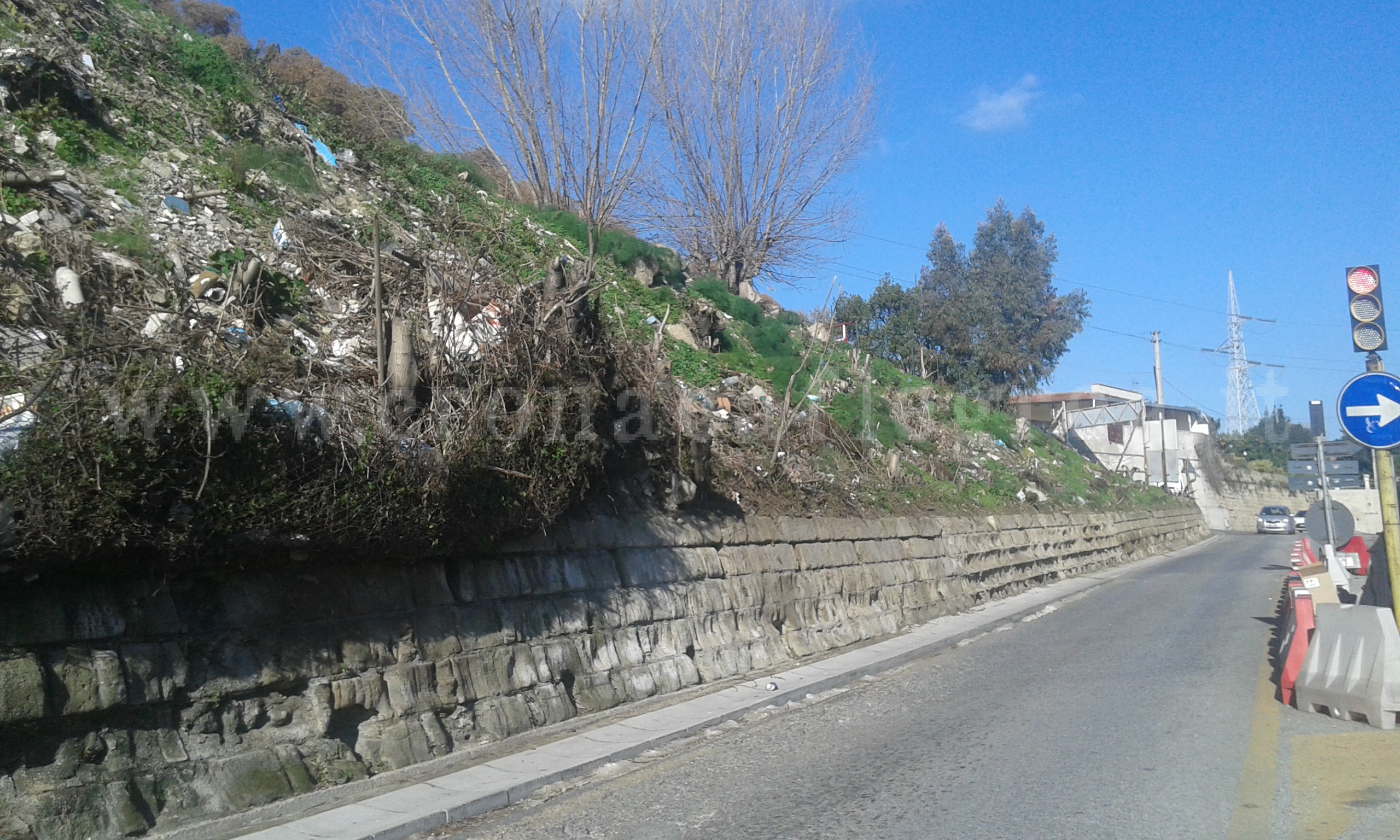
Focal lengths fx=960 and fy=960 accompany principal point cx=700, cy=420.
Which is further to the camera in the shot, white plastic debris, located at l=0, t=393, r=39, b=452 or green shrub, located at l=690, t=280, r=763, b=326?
green shrub, located at l=690, t=280, r=763, b=326

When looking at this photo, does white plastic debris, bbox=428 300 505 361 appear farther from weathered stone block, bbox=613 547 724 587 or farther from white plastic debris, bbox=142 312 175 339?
weathered stone block, bbox=613 547 724 587

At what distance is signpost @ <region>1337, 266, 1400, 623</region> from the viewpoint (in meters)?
8.70

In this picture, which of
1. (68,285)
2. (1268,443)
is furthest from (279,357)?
(1268,443)

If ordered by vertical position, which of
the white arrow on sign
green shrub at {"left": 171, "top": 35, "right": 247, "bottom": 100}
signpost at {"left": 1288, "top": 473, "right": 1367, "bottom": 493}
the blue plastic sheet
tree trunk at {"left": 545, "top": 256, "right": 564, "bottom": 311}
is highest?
green shrub at {"left": 171, "top": 35, "right": 247, "bottom": 100}

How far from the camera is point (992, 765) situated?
6586 millimetres

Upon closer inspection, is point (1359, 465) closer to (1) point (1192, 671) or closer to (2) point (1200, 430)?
(1) point (1192, 671)

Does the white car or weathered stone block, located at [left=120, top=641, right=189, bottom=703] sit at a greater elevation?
the white car

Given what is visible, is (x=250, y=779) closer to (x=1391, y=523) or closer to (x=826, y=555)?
(x=826, y=555)

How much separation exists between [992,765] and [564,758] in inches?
119

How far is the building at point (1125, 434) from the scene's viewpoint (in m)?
44.0

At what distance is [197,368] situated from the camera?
5.59 meters

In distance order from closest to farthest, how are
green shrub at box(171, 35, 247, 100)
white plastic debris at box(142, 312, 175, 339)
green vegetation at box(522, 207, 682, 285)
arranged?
white plastic debris at box(142, 312, 175, 339) → green shrub at box(171, 35, 247, 100) → green vegetation at box(522, 207, 682, 285)

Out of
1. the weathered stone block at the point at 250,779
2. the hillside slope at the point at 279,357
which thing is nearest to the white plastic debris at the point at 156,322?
the hillside slope at the point at 279,357

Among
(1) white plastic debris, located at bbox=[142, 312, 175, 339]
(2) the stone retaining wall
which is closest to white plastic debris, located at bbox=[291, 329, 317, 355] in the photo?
(1) white plastic debris, located at bbox=[142, 312, 175, 339]
